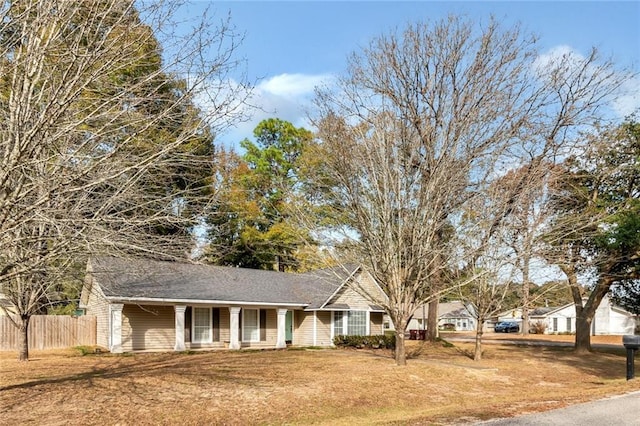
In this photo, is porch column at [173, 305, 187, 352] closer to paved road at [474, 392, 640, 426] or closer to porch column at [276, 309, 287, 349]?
porch column at [276, 309, 287, 349]

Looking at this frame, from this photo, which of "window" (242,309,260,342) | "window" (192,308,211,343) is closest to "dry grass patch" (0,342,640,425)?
"window" (192,308,211,343)

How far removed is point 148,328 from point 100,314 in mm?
2514

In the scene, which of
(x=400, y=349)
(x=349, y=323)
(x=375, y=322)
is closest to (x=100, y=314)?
(x=349, y=323)

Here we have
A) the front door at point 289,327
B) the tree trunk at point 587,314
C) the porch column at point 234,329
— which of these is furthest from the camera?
the front door at point 289,327

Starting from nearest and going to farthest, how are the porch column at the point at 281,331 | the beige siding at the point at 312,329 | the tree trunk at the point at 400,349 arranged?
the tree trunk at the point at 400,349 < the porch column at the point at 281,331 < the beige siding at the point at 312,329

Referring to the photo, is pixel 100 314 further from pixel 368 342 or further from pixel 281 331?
pixel 368 342

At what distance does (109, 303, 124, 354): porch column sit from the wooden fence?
10.4ft

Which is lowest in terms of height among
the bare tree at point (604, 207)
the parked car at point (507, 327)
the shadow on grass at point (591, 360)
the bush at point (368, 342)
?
the parked car at point (507, 327)

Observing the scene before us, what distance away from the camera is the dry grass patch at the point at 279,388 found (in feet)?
32.7

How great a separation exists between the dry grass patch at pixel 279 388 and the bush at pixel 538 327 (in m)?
40.5

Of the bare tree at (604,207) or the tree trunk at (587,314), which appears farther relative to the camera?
the tree trunk at (587,314)

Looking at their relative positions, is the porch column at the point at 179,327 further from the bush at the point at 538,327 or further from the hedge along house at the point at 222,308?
the bush at the point at 538,327

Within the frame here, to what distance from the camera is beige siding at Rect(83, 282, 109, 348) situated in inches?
843

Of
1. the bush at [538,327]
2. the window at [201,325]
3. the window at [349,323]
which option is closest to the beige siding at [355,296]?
the window at [349,323]
